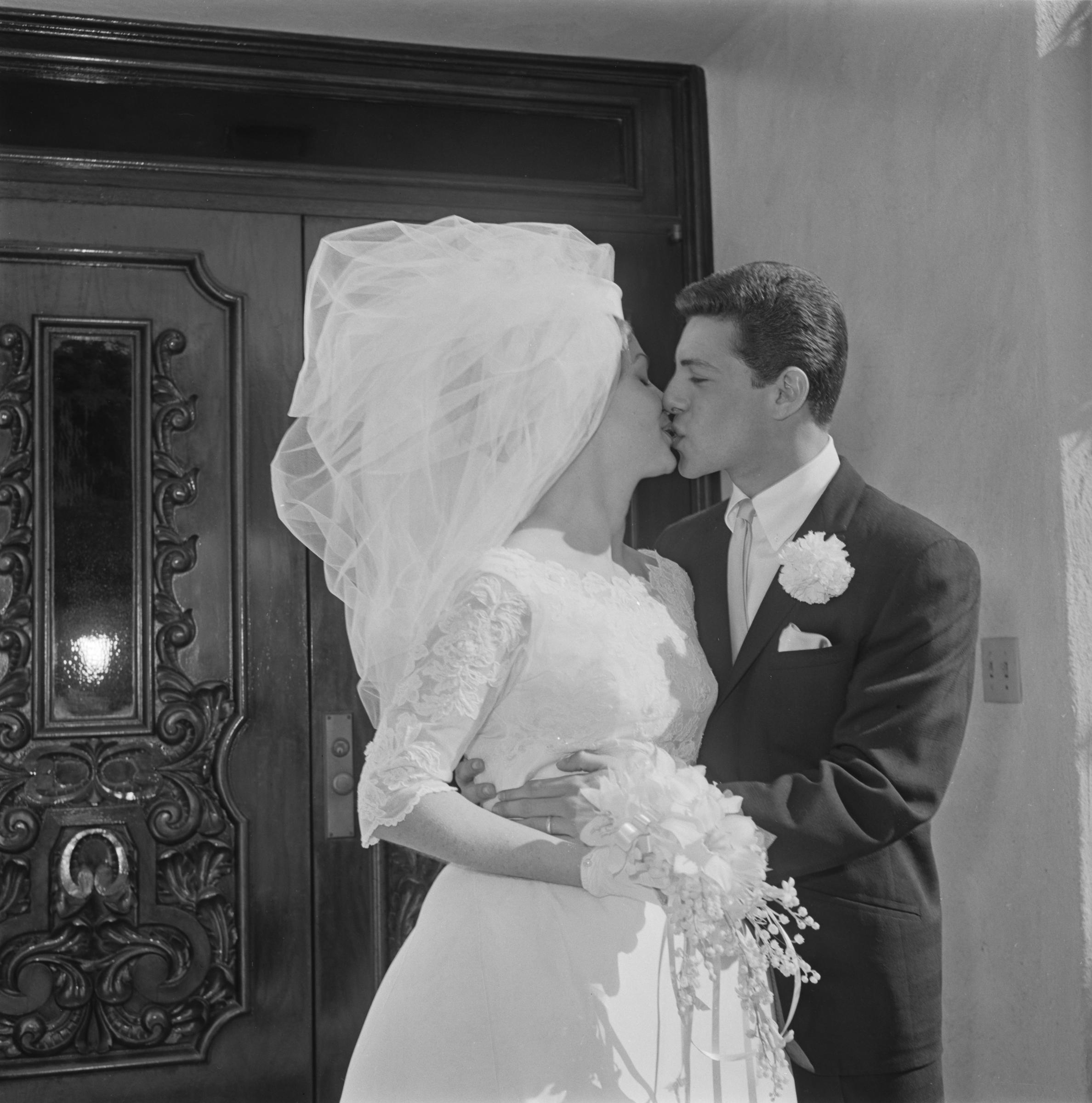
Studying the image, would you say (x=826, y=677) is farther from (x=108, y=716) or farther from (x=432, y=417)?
(x=108, y=716)

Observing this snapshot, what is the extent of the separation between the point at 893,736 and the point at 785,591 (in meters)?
0.29

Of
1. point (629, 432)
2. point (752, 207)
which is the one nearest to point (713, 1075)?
point (629, 432)

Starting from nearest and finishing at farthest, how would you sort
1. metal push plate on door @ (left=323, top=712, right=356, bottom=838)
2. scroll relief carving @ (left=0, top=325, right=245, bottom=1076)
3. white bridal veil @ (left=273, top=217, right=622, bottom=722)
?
white bridal veil @ (left=273, top=217, right=622, bottom=722)
scroll relief carving @ (left=0, top=325, right=245, bottom=1076)
metal push plate on door @ (left=323, top=712, right=356, bottom=838)

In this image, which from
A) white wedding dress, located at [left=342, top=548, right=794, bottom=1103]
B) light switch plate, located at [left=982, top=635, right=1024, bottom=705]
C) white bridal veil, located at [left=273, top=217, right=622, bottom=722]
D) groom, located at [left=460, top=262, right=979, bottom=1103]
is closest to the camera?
white wedding dress, located at [left=342, top=548, right=794, bottom=1103]

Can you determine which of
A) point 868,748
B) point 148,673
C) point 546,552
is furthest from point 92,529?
point 868,748

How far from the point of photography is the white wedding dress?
1.66 meters

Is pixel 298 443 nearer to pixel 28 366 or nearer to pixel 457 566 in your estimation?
pixel 457 566

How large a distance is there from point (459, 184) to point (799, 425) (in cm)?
151

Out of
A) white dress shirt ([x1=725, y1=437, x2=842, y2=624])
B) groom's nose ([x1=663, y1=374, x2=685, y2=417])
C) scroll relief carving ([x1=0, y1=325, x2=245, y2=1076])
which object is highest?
groom's nose ([x1=663, y1=374, x2=685, y2=417])

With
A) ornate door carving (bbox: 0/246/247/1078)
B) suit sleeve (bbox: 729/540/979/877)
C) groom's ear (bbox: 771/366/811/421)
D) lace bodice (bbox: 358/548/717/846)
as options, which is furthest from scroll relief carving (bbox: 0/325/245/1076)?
suit sleeve (bbox: 729/540/979/877)

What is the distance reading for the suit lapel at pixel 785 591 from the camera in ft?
6.47

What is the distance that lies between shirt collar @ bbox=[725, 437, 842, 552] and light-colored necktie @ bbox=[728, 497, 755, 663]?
0.03m

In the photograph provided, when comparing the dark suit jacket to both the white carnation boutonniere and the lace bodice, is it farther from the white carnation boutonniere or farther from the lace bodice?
the lace bodice

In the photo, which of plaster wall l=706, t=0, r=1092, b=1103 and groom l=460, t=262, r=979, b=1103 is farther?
plaster wall l=706, t=0, r=1092, b=1103
